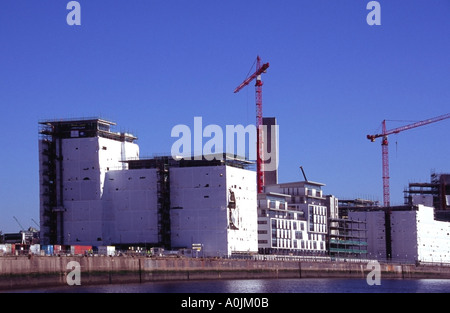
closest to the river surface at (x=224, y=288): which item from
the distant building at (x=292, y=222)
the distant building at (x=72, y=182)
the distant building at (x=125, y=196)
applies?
the distant building at (x=125, y=196)

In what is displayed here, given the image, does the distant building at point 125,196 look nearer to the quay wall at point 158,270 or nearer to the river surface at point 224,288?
the quay wall at point 158,270

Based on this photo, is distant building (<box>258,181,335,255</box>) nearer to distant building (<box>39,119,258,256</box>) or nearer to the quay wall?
the quay wall

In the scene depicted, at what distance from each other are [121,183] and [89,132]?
34.1 ft

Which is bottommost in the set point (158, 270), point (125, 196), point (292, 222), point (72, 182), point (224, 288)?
point (224, 288)

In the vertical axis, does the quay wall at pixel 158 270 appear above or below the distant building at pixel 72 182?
below

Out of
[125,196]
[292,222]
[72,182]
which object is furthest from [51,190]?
[292,222]

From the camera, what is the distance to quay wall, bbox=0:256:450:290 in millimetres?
96625

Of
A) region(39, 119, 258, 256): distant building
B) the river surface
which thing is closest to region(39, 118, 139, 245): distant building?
region(39, 119, 258, 256): distant building

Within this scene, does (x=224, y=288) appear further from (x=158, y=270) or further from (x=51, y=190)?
(x=51, y=190)

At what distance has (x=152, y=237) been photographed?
154 meters

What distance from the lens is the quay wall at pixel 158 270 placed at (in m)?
96.6

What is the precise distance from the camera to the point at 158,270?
123312mm

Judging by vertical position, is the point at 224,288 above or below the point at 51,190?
below
